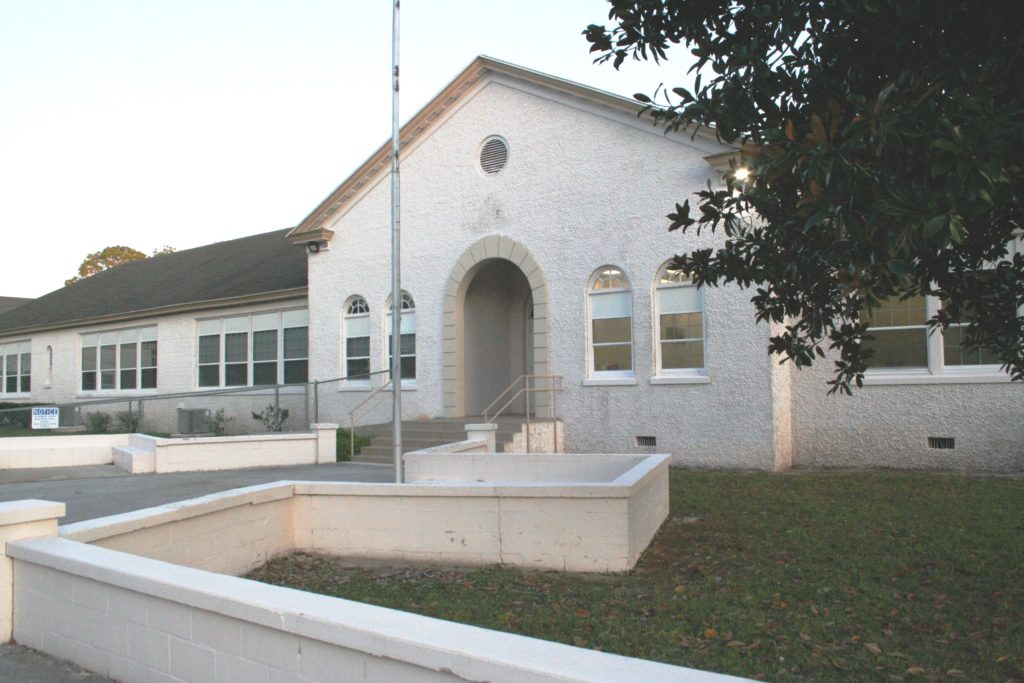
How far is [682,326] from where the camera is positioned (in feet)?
49.3

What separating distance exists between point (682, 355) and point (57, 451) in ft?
38.1

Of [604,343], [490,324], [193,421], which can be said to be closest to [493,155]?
[490,324]

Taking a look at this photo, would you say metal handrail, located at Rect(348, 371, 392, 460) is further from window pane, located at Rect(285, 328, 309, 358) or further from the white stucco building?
window pane, located at Rect(285, 328, 309, 358)

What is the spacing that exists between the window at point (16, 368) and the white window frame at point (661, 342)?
2719 cm

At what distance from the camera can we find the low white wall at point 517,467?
10.1 metres

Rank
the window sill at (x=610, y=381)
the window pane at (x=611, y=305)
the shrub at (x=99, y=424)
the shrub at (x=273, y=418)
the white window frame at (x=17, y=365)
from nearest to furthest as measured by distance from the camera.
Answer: the window sill at (x=610, y=381)
the window pane at (x=611, y=305)
the shrub at (x=273, y=418)
the shrub at (x=99, y=424)
the white window frame at (x=17, y=365)

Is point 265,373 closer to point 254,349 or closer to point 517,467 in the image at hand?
point 254,349

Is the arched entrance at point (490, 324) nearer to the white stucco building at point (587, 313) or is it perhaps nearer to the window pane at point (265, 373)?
the white stucco building at point (587, 313)

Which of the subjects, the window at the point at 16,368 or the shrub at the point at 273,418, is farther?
the window at the point at 16,368

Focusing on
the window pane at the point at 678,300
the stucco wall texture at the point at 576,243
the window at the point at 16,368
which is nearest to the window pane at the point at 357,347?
the stucco wall texture at the point at 576,243

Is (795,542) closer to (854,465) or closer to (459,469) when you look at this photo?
(459,469)

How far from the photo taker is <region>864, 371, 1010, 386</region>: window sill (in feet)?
42.4

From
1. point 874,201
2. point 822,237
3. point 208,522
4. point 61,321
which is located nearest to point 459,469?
point 208,522

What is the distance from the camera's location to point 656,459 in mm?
9750
